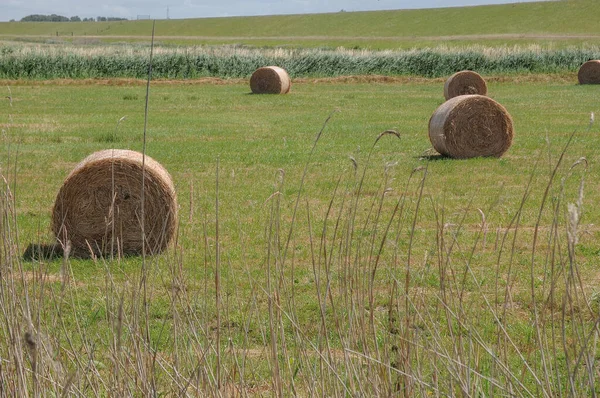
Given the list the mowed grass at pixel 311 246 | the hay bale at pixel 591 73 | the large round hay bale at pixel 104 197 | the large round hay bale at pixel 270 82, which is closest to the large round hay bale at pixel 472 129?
the mowed grass at pixel 311 246

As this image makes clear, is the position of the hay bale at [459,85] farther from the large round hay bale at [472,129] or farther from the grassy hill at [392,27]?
the grassy hill at [392,27]

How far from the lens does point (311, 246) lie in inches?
127

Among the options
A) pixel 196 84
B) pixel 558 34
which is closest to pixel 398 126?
pixel 196 84

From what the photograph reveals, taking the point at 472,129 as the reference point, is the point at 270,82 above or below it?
below

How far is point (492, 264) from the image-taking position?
820 centimetres

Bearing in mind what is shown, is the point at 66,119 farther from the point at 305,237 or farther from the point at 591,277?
the point at 591,277

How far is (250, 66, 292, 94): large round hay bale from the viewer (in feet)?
107

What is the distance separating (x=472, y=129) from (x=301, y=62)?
31.7 meters

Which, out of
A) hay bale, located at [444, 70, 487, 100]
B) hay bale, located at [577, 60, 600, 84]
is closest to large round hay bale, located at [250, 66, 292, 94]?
hay bale, located at [444, 70, 487, 100]

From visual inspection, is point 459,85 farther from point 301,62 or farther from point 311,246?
point 311,246

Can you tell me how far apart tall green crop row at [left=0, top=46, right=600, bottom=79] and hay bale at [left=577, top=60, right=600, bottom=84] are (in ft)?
27.0

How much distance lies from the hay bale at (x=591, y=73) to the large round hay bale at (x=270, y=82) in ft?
45.0

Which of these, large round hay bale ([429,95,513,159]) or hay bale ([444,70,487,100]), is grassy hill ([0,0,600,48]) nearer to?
hay bale ([444,70,487,100])

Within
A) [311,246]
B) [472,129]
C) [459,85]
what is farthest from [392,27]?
[311,246]
